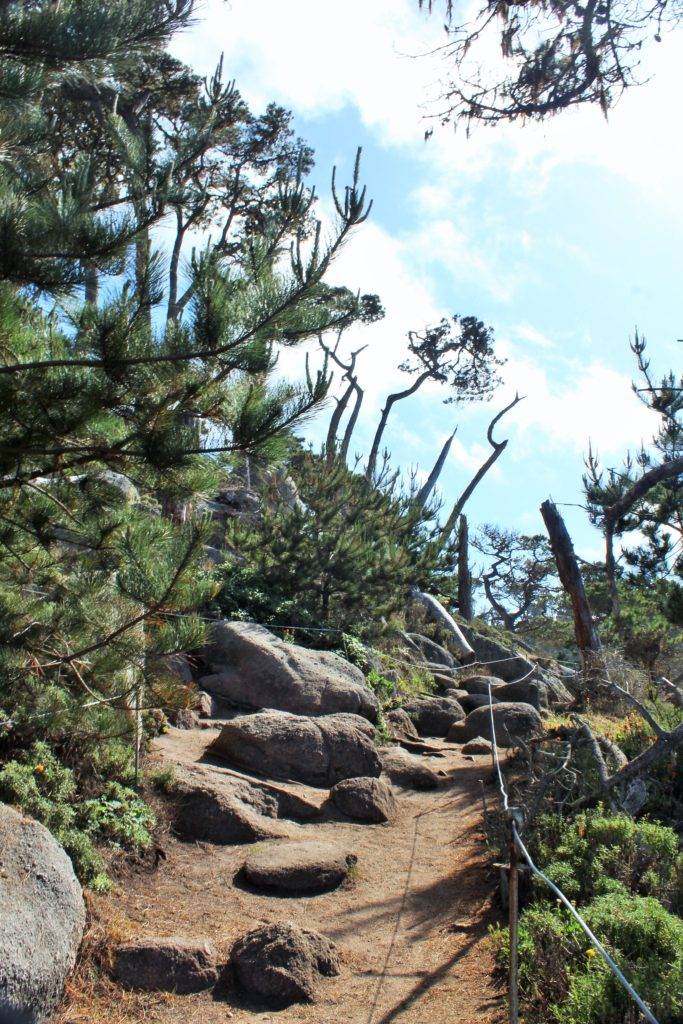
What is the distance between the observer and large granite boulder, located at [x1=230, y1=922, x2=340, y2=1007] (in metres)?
5.16

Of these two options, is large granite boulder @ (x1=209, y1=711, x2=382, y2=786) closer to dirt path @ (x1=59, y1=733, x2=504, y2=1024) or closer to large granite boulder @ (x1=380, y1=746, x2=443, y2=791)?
large granite boulder @ (x1=380, y1=746, x2=443, y2=791)

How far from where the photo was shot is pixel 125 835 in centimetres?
679

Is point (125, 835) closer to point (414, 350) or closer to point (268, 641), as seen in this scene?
point (268, 641)

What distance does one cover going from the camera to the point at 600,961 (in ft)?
14.4

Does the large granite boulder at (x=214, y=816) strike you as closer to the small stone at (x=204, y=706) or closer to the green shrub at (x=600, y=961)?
the small stone at (x=204, y=706)

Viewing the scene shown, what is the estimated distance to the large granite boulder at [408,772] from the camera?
10.2 m

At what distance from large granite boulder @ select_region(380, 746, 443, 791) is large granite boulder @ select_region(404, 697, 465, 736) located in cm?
297

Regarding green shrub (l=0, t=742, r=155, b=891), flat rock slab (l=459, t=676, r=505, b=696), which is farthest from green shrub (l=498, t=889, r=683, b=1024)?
flat rock slab (l=459, t=676, r=505, b=696)

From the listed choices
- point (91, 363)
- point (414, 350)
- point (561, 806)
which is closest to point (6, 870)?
point (91, 363)

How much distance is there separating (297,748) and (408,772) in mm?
1621

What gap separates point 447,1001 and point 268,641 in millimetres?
7199

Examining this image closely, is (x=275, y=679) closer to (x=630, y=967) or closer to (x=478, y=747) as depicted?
(x=478, y=747)

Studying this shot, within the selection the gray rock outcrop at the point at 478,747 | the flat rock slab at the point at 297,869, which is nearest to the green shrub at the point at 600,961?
the flat rock slab at the point at 297,869

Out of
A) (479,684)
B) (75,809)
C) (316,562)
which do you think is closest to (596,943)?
(75,809)
